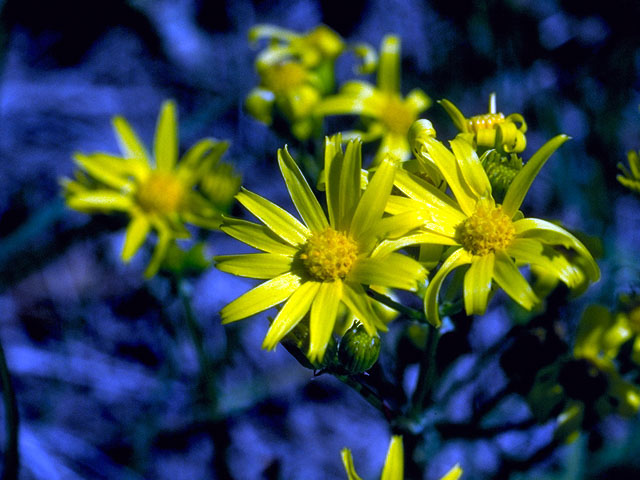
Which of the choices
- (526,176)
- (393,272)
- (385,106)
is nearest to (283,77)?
(385,106)

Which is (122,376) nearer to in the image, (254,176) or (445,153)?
(254,176)

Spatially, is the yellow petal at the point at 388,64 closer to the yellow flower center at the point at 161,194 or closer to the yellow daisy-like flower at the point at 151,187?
the yellow daisy-like flower at the point at 151,187

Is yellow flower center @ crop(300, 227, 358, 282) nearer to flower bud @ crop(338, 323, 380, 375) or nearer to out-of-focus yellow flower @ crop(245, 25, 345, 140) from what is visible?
flower bud @ crop(338, 323, 380, 375)

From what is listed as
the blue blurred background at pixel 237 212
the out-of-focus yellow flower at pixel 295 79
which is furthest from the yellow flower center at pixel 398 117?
the blue blurred background at pixel 237 212

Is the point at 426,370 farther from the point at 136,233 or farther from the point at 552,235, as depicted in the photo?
the point at 136,233

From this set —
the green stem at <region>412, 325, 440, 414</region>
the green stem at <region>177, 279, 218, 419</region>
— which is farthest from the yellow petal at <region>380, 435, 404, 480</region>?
the green stem at <region>177, 279, 218, 419</region>

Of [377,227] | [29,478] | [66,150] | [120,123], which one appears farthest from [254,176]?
[377,227]
